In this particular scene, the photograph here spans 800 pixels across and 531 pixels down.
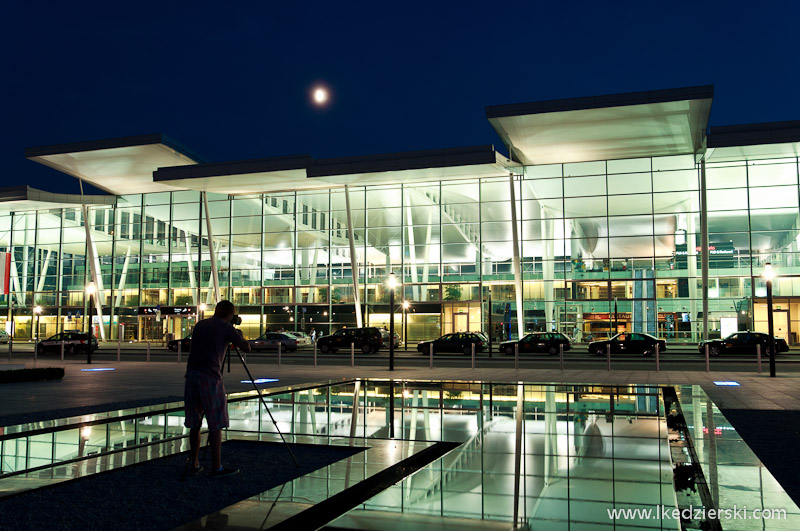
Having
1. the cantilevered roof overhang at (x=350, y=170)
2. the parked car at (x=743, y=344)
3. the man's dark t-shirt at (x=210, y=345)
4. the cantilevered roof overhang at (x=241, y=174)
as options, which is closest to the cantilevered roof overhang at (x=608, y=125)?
the cantilevered roof overhang at (x=350, y=170)

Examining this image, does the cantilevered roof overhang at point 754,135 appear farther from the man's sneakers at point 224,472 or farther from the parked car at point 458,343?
the man's sneakers at point 224,472

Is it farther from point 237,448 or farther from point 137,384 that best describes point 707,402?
point 137,384

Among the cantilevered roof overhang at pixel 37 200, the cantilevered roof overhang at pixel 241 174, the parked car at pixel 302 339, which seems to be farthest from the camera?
the cantilevered roof overhang at pixel 37 200

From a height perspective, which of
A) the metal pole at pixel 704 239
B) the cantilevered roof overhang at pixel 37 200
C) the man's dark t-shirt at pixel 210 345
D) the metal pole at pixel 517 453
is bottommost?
the metal pole at pixel 517 453

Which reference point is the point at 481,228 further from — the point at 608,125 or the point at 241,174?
the point at 241,174

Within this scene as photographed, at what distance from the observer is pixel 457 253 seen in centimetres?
4622

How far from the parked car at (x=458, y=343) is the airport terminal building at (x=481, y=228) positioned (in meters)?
1.25

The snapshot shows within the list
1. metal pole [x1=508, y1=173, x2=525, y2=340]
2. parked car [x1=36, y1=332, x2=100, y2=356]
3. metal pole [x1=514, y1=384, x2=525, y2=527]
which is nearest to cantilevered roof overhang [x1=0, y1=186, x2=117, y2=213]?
parked car [x1=36, y1=332, x2=100, y2=356]

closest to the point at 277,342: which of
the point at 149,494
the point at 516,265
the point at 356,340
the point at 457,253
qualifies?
the point at 356,340

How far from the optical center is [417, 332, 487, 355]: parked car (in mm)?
38656

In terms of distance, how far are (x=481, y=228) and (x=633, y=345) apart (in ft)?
43.4

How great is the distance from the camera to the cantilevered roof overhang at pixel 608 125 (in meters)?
32.5

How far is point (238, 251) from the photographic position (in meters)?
51.6

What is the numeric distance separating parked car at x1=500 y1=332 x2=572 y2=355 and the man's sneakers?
31.3 m
